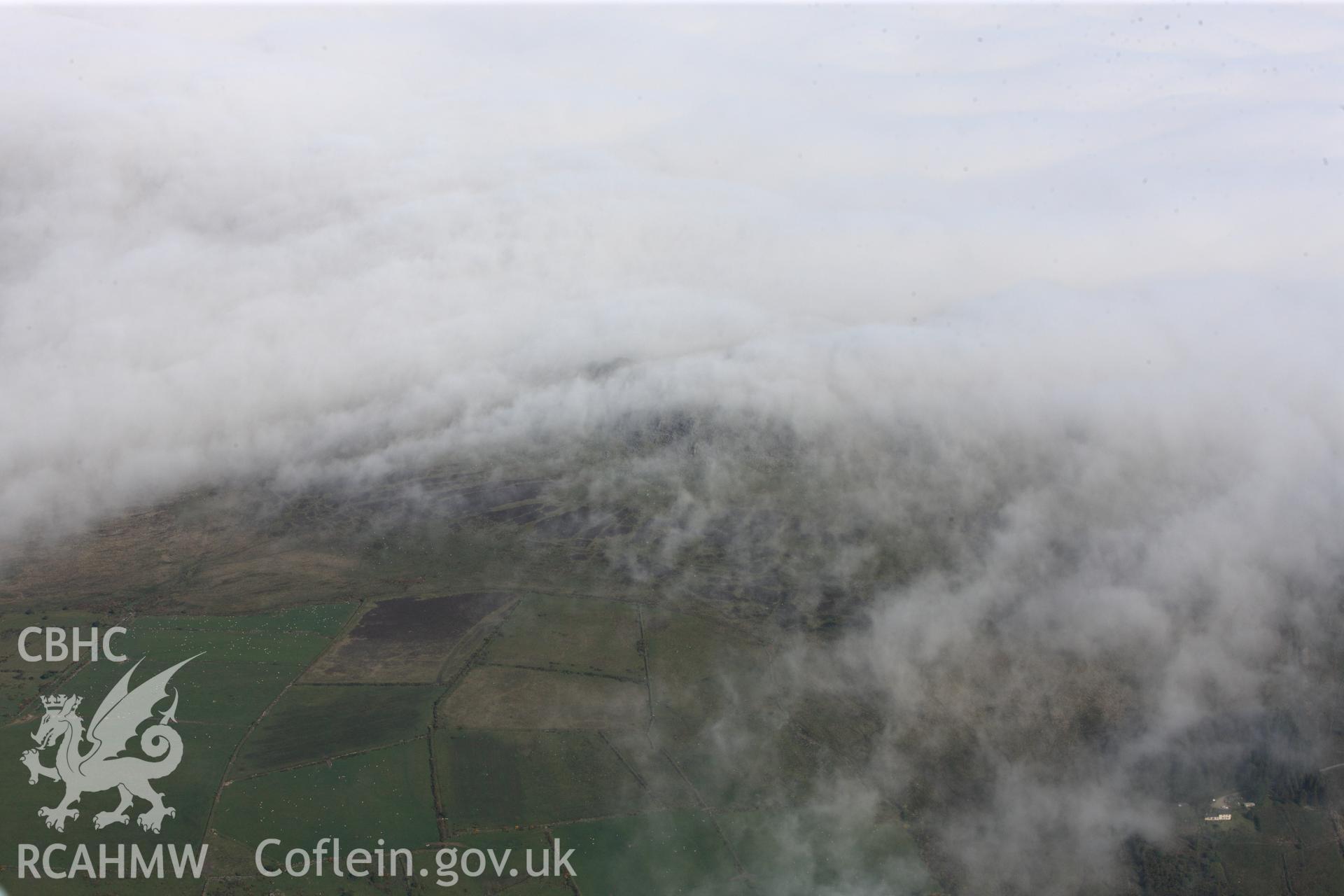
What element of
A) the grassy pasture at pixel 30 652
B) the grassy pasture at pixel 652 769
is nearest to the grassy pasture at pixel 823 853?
the grassy pasture at pixel 652 769

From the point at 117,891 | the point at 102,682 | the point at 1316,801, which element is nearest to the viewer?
the point at 117,891

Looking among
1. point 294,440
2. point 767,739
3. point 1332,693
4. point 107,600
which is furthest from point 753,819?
point 294,440

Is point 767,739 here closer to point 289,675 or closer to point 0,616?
point 289,675

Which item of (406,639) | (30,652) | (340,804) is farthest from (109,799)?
(406,639)

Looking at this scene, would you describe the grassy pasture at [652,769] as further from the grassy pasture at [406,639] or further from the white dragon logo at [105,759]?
the white dragon logo at [105,759]

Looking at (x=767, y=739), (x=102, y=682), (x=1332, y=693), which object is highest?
(x=102, y=682)

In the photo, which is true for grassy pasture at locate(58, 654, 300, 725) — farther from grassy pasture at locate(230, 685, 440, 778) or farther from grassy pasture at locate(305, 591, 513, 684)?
grassy pasture at locate(305, 591, 513, 684)
